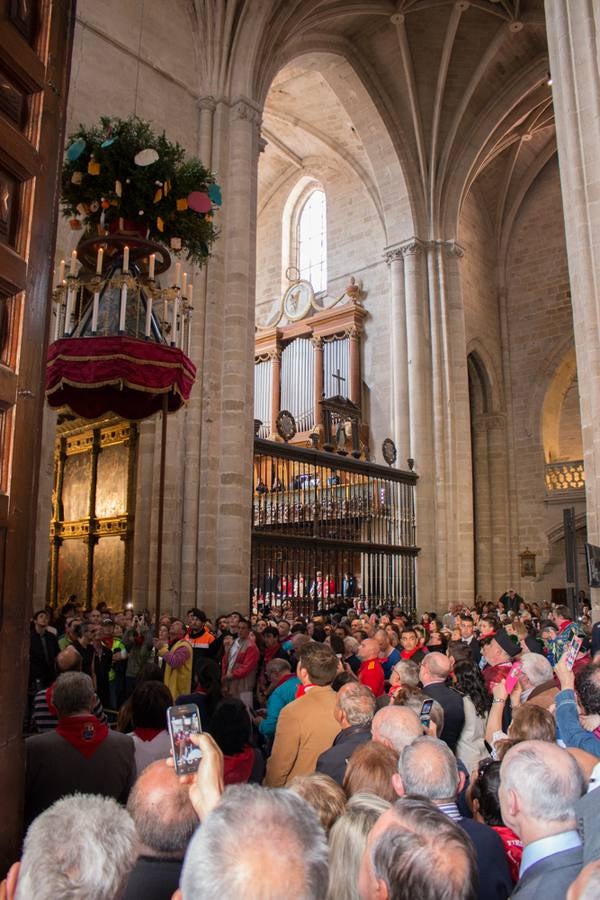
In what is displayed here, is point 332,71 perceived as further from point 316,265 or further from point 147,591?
point 147,591

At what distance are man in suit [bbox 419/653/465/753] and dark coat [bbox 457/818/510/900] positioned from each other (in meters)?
1.65

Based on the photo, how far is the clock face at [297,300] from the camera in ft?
70.8

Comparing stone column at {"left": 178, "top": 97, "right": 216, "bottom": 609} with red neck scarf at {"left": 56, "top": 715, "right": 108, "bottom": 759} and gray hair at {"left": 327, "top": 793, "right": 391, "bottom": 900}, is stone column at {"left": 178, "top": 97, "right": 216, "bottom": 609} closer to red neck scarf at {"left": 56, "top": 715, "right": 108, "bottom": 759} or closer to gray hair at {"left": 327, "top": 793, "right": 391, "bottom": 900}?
red neck scarf at {"left": 56, "top": 715, "right": 108, "bottom": 759}

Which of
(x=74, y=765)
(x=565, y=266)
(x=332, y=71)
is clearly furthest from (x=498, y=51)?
(x=74, y=765)

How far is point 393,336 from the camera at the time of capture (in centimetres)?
1884

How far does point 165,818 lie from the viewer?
1921 millimetres

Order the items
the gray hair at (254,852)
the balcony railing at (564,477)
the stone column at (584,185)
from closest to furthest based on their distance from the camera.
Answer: the gray hair at (254,852)
the stone column at (584,185)
the balcony railing at (564,477)

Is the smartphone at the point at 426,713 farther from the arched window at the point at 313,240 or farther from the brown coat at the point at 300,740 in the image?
the arched window at the point at 313,240

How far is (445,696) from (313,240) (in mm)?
20686

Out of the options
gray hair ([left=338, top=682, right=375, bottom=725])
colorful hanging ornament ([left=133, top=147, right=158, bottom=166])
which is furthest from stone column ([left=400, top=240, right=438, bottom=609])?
gray hair ([left=338, top=682, right=375, bottom=725])

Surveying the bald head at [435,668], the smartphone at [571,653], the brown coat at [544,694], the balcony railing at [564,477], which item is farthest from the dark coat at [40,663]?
the balcony railing at [564,477]

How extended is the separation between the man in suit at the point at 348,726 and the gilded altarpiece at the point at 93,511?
29.2ft

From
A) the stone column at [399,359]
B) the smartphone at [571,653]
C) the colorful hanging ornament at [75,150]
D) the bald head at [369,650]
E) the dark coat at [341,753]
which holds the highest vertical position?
the stone column at [399,359]

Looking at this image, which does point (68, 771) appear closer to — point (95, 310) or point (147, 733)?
point (147, 733)
